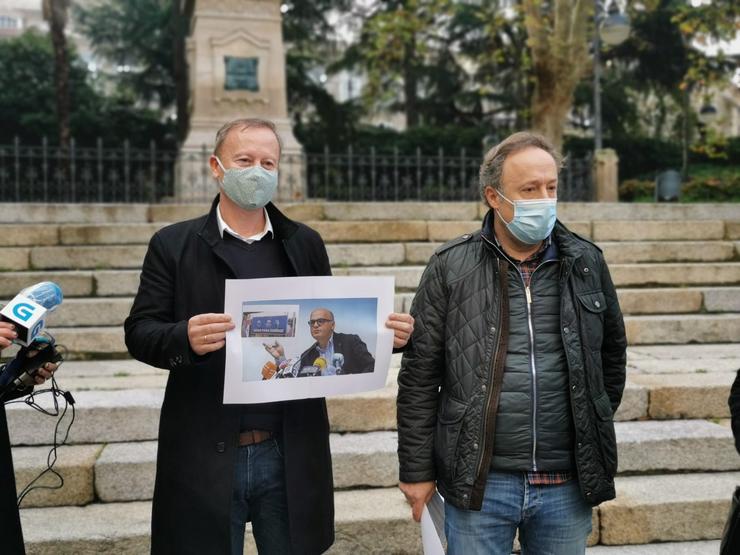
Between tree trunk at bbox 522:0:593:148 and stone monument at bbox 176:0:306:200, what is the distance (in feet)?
15.7

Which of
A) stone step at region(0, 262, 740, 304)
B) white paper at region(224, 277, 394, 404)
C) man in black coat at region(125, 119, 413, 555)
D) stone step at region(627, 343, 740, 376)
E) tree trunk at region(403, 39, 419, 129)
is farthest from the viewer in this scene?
tree trunk at region(403, 39, 419, 129)

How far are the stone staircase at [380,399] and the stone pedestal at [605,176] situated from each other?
385 centimetres

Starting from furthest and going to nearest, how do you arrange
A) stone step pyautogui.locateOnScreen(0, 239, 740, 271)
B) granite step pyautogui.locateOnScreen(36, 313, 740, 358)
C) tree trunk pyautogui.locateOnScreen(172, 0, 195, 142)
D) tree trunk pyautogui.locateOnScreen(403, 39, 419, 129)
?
tree trunk pyautogui.locateOnScreen(403, 39, 419, 129) → tree trunk pyautogui.locateOnScreen(172, 0, 195, 142) → stone step pyautogui.locateOnScreen(0, 239, 740, 271) → granite step pyautogui.locateOnScreen(36, 313, 740, 358)

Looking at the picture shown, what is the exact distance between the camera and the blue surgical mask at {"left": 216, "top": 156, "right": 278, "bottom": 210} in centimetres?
245

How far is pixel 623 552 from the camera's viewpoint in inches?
155

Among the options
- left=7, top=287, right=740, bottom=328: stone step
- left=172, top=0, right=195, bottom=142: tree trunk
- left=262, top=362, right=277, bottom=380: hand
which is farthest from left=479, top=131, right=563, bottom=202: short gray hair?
left=172, top=0, right=195, bottom=142: tree trunk

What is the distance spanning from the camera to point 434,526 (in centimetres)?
250

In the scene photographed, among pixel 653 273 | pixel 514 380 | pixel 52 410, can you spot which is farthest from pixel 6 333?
pixel 653 273

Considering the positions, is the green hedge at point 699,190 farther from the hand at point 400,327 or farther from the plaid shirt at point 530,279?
the hand at point 400,327

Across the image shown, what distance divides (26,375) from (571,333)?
179 cm

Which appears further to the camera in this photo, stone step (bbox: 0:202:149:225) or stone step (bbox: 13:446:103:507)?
stone step (bbox: 0:202:149:225)

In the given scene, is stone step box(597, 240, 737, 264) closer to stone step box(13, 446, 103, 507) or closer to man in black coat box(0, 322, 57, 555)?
stone step box(13, 446, 103, 507)

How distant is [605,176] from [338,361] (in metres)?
11.3

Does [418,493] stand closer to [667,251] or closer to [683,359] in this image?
[683,359]
